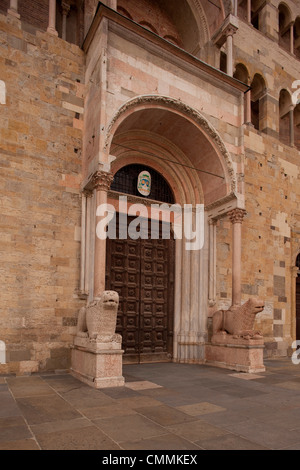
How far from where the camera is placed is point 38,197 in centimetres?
791

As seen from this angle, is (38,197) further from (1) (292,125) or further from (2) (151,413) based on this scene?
(1) (292,125)

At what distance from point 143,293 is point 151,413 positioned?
16.2 ft

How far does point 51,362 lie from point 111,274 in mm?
2462

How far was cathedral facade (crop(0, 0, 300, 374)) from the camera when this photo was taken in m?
7.66

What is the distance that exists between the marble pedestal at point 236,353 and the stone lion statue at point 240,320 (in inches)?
5.5

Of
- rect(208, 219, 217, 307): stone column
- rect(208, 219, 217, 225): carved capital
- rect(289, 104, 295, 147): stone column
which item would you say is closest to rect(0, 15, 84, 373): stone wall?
rect(208, 219, 217, 307): stone column

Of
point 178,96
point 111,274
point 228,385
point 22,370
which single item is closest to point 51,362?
point 22,370

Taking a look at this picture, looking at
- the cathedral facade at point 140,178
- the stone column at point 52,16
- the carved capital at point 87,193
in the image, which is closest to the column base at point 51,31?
the stone column at point 52,16

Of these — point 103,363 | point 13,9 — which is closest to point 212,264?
point 103,363

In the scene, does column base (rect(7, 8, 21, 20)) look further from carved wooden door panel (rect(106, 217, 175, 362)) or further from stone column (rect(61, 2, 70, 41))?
carved wooden door panel (rect(106, 217, 175, 362))

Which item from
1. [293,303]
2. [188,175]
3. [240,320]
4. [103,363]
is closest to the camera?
[103,363]

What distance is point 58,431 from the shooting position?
385cm

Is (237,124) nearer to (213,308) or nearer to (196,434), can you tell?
(213,308)

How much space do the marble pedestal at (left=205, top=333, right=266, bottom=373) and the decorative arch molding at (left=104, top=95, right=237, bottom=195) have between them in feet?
11.8
